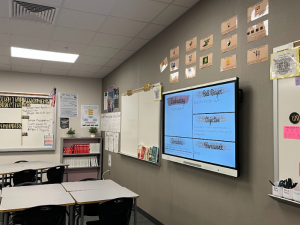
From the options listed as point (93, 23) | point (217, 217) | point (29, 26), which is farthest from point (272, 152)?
point (29, 26)

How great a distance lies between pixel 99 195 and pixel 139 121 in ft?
6.43

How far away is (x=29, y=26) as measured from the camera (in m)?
3.87

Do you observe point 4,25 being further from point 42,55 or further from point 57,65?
point 57,65

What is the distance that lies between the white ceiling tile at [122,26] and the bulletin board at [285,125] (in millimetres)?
2169

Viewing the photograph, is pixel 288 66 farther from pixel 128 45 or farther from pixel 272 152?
pixel 128 45

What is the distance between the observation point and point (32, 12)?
3.46m

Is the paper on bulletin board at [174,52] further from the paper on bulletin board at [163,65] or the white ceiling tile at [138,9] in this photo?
the white ceiling tile at [138,9]

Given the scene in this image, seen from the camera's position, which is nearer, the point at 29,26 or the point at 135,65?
the point at 29,26

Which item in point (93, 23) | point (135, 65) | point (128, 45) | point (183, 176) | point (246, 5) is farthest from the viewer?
point (135, 65)

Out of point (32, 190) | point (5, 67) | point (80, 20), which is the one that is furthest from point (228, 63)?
point (5, 67)

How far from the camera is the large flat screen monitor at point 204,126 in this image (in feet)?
8.30

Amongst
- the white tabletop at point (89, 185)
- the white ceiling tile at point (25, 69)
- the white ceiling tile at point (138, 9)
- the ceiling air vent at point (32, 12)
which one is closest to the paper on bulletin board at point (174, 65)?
the white ceiling tile at point (138, 9)

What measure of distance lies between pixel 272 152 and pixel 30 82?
6327mm

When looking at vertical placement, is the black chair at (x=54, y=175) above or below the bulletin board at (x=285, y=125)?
below
